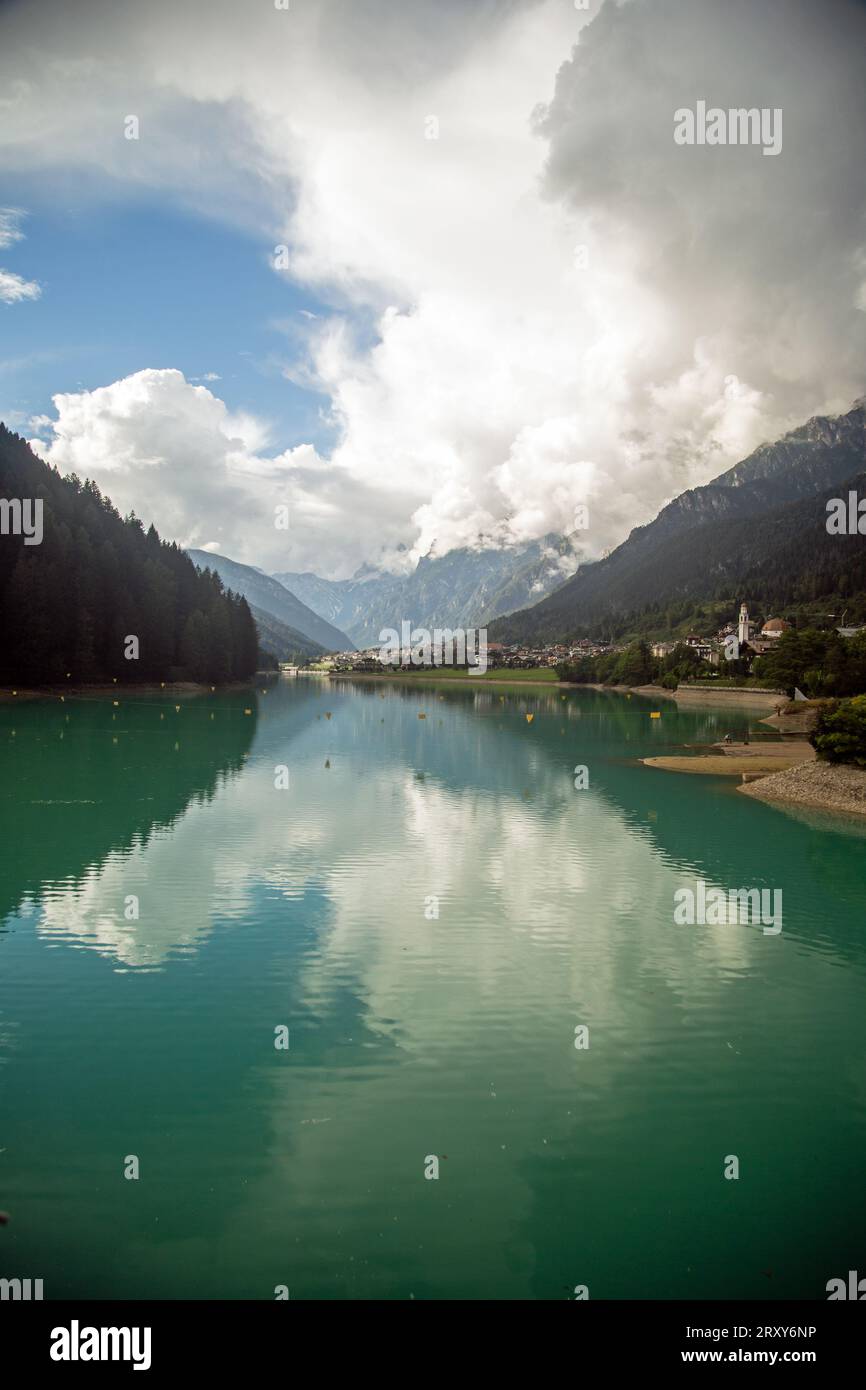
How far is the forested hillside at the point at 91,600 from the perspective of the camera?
11194cm

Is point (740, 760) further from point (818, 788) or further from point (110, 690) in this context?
point (110, 690)

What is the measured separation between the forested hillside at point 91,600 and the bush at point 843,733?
336 ft

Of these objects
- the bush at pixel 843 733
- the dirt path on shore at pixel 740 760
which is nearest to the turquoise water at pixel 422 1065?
the bush at pixel 843 733

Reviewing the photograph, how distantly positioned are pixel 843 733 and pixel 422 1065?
138 ft

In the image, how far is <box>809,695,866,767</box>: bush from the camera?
4747cm

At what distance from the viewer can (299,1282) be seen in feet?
33.7

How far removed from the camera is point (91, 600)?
125812 mm

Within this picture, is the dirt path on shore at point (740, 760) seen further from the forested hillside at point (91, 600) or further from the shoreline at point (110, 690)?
the forested hillside at point (91, 600)

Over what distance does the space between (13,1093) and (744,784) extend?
50.5 meters

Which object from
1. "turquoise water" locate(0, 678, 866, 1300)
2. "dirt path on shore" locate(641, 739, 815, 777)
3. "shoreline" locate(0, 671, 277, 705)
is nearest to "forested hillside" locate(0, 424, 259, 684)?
"shoreline" locate(0, 671, 277, 705)

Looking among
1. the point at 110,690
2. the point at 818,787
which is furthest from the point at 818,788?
the point at 110,690

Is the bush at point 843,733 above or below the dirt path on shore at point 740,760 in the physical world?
above
